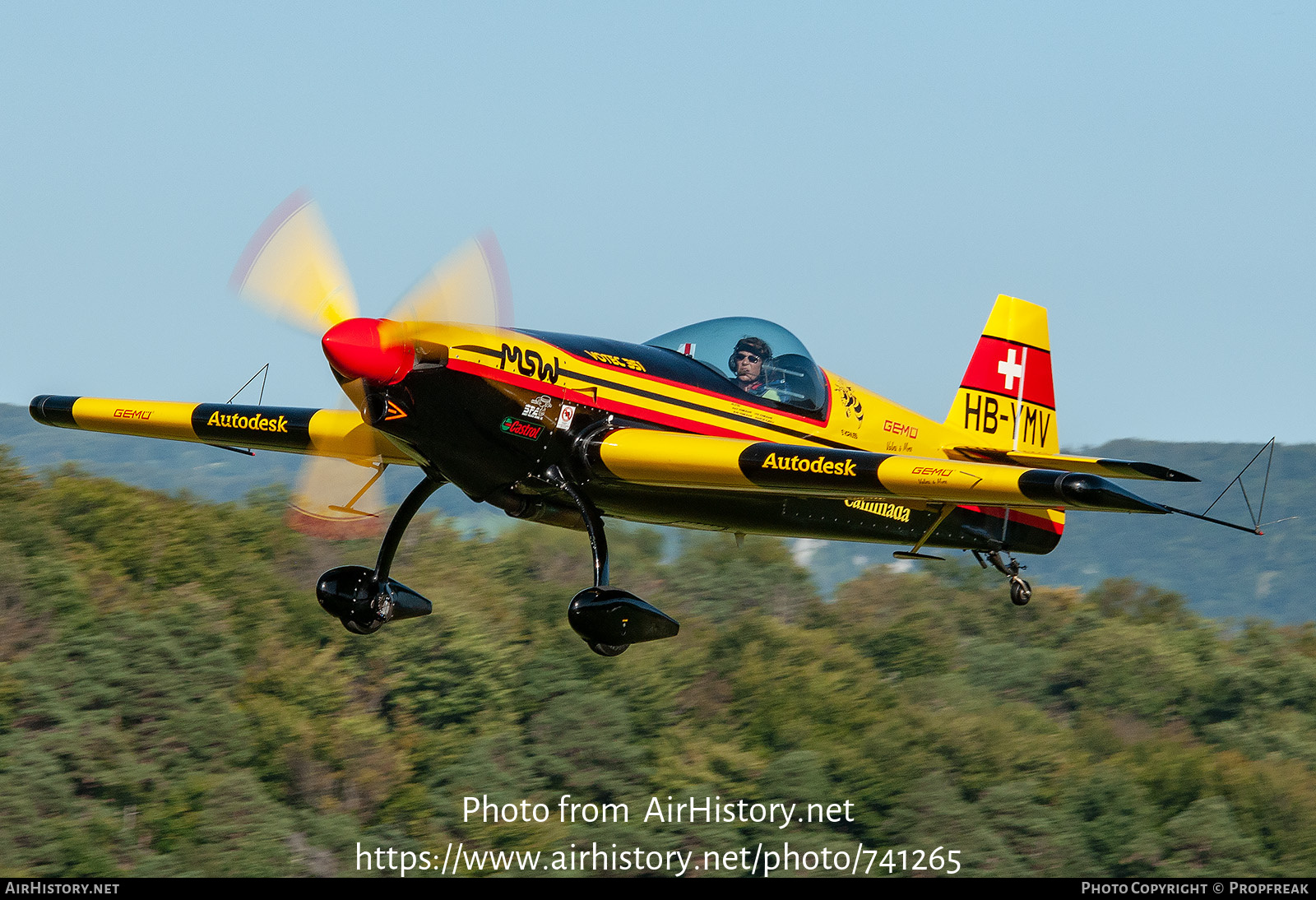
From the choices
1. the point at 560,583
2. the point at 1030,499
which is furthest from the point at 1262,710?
the point at 1030,499

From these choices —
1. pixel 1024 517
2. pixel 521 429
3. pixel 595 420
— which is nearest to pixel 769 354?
pixel 595 420

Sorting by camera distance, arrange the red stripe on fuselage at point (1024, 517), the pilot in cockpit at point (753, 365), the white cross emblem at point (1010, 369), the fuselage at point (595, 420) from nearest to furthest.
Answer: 1. the fuselage at point (595, 420)
2. the pilot in cockpit at point (753, 365)
3. the red stripe on fuselage at point (1024, 517)
4. the white cross emblem at point (1010, 369)

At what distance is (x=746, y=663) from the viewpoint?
194 ft

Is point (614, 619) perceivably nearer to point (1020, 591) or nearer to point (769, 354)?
point (769, 354)

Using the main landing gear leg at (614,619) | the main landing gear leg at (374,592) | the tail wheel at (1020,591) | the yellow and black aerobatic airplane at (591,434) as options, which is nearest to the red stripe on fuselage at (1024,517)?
the yellow and black aerobatic airplane at (591,434)

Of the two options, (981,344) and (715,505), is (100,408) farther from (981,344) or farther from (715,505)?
(981,344)

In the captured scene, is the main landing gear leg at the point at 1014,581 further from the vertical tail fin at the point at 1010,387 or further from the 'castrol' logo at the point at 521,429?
the 'castrol' logo at the point at 521,429

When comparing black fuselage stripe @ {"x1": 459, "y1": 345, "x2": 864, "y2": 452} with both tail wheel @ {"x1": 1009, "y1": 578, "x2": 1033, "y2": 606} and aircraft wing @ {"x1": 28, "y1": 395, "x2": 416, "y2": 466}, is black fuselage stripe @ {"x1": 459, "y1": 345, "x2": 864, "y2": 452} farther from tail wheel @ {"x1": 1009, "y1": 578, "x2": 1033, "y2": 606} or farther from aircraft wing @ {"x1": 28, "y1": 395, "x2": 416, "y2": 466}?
tail wheel @ {"x1": 1009, "y1": 578, "x2": 1033, "y2": 606}

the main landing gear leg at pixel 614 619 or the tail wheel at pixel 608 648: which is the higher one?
the main landing gear leg at pixel 614 619

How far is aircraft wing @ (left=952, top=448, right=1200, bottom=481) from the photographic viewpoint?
365 inches

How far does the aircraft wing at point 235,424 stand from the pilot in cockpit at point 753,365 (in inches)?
117

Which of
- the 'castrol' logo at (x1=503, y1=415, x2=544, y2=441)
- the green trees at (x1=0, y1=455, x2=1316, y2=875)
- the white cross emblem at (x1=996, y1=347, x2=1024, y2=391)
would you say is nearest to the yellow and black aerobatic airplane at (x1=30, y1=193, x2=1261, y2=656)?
the 'castrol' logo at (x1=503, y1=415, x2=544, y2=441)

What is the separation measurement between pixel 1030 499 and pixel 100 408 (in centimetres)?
936

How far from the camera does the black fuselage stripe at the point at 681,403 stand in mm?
11148
